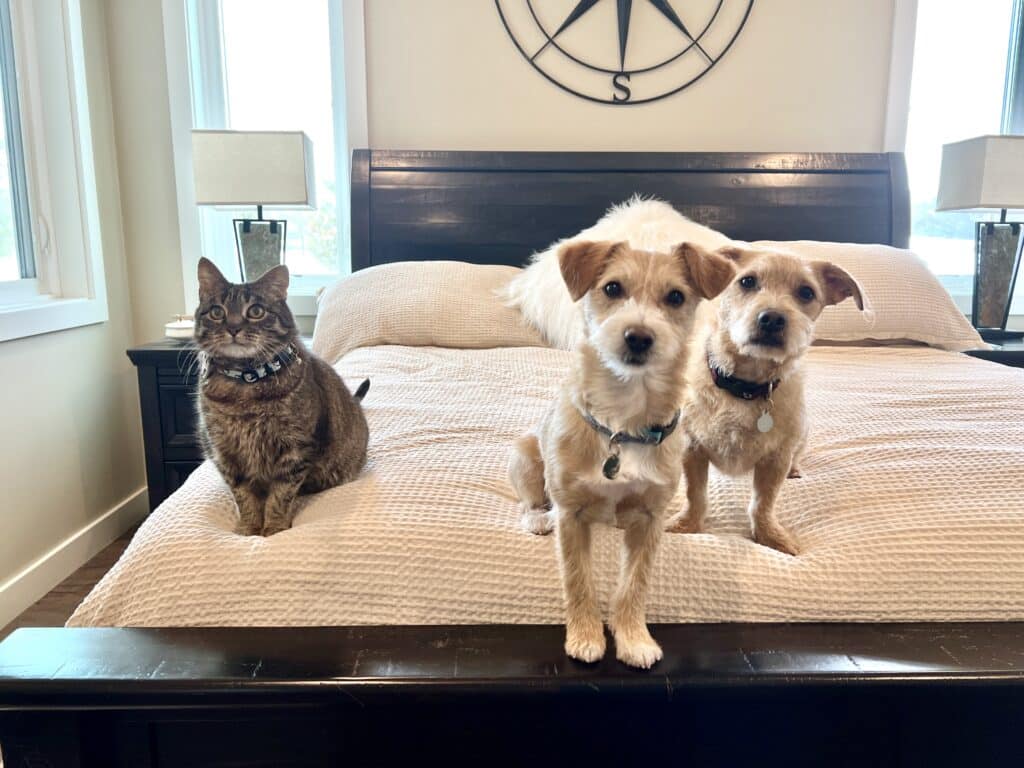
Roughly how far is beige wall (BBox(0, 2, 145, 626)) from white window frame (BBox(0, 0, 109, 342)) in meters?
0.12

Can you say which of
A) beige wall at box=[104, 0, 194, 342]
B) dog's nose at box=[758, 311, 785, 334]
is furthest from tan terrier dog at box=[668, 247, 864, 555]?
beige wall at box=[104, 0, 194, 342]

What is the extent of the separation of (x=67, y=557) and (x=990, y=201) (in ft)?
12.0

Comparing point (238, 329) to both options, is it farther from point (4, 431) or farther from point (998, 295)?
point (998, 295)

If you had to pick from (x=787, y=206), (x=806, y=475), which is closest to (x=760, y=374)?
(x=806, y=475)

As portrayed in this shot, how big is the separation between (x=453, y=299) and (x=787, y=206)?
1.54m

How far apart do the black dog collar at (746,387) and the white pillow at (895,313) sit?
4.48 ft

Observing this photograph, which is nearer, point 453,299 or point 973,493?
point 973,493

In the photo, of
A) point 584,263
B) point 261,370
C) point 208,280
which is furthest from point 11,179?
point 584,263

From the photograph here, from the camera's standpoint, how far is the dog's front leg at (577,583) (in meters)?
0.84

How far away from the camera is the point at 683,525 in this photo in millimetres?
1068

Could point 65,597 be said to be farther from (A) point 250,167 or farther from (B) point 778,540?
(B) point 778,540

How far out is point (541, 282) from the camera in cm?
236

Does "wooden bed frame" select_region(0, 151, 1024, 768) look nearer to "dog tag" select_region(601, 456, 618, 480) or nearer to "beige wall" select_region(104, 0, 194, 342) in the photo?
"dog tag" select_region(601, 456, 618, 480)

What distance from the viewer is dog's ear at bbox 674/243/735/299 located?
2.98 feet
